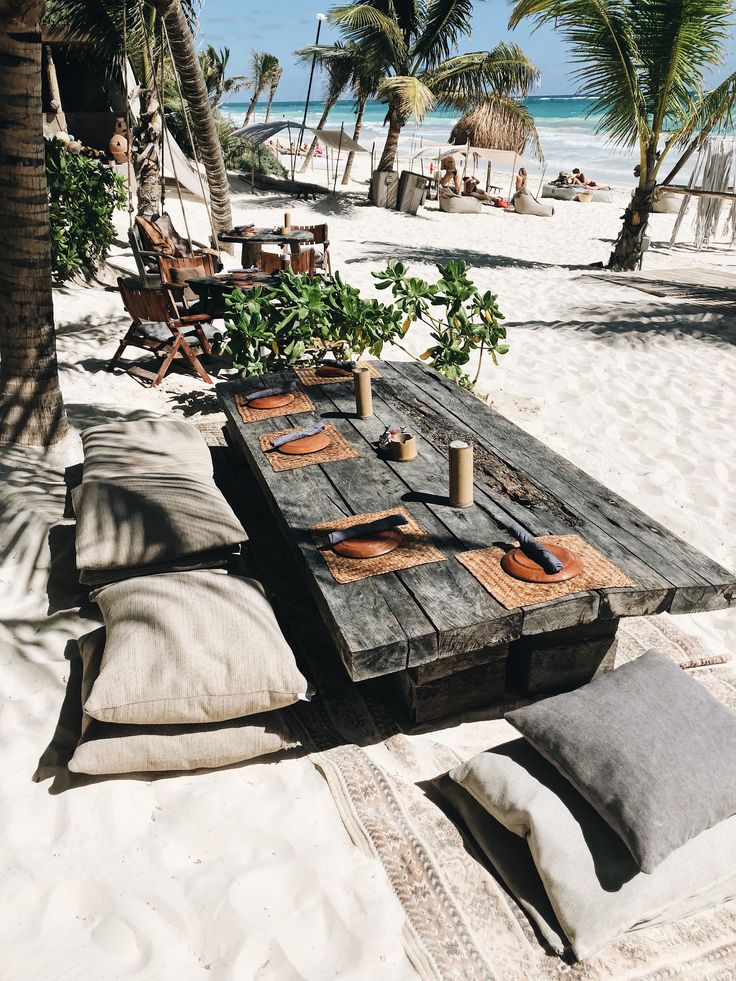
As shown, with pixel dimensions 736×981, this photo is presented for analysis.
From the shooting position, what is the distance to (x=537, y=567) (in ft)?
7.88

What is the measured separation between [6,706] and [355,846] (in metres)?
1.30

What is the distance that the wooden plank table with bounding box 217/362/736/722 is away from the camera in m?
2.21

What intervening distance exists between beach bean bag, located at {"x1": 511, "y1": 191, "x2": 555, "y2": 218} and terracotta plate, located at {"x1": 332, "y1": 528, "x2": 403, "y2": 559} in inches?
676

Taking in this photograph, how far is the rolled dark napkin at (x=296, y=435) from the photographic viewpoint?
132 inches

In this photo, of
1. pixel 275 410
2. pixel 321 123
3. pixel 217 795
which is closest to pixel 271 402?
pixel 275 410

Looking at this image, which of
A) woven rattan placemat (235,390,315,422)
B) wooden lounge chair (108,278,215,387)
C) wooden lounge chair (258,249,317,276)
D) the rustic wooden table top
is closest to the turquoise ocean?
wooden lounge chair (258,249,317,276)

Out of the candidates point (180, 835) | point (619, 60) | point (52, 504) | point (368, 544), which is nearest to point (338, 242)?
point (619, 60)

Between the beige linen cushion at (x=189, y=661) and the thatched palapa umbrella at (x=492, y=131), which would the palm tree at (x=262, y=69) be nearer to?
the thatched palapa umbrella at (x=492, y=131)

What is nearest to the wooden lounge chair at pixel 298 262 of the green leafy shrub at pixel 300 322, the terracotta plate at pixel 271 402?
the green leafy shrub at pixel 300 322

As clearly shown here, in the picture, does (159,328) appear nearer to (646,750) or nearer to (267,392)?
(267,392)

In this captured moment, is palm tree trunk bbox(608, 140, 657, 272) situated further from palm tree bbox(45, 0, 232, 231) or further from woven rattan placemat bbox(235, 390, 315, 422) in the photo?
woven rattan placemat bbox(235, 390, 315, 422)

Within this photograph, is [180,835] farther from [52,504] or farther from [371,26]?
[371,26]

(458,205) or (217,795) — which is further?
(458,205)

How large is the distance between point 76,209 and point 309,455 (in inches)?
235
